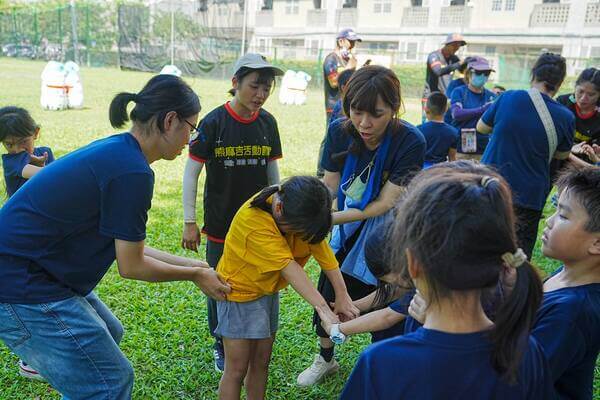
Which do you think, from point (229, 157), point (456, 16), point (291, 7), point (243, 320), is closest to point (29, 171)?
point (229, 157)

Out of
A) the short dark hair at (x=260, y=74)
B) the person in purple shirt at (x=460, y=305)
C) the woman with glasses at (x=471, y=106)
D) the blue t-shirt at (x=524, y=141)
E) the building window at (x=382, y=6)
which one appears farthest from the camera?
the building window at (x=382, y=6)

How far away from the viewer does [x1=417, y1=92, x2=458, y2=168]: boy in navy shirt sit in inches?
194

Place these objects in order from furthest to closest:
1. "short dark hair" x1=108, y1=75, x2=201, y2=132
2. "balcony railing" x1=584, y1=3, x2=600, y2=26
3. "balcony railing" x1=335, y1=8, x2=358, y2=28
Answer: "balcony railing" x1=335, y1=8, x2=358, y2=28, "balcony railing" x1=584, y1=3, x2=600, y2=26, "short dark hair" x1=108, y1=75, x2=201, y2=132

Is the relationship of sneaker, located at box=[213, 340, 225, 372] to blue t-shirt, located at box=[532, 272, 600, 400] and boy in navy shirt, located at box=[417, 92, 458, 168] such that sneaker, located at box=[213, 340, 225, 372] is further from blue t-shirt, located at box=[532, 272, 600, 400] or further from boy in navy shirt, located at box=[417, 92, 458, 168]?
boy in navy shirt, located at box=[417, 92, 458, 168]

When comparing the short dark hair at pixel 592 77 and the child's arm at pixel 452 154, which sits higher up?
the short dark hair at pixel 592 77

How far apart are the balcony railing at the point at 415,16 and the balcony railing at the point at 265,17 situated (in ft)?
29.2

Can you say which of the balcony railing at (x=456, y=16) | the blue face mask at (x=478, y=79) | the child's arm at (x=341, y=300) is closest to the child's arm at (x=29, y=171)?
the child's arm at (x=341, y=300)

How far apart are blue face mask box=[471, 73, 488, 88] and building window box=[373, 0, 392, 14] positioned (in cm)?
2617

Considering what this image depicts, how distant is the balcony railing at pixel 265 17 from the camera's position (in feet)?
109

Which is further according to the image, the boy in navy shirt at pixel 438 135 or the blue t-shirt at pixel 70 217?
the boy in navy shirt at pixel 438 135

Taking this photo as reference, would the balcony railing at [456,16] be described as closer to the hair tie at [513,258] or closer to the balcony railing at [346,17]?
the balcony railing at [346,17]

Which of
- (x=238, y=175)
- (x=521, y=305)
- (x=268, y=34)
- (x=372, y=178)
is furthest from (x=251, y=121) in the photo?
(x=268, y=34)

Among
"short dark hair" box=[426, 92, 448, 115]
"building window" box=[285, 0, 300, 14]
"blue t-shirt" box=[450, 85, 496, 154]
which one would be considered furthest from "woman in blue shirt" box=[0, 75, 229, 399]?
"building window" box=[285, 0, 300, 14]

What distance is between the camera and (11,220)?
6.06 ft
